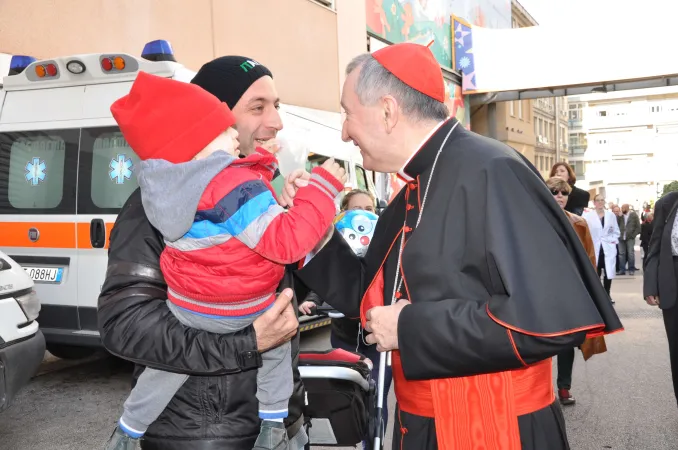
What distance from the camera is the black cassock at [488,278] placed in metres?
1.78

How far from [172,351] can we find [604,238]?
1337 centimetres

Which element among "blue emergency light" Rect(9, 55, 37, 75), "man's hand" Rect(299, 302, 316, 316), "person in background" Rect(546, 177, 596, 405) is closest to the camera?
"man's hand" Rect(299, 302, 316, 316)

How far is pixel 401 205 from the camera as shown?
2.33m

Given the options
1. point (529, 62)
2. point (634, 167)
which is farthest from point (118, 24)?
point (634, 167)

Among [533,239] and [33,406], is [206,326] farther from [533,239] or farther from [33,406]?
[33,406]

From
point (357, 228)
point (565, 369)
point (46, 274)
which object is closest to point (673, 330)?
point (565, 369)

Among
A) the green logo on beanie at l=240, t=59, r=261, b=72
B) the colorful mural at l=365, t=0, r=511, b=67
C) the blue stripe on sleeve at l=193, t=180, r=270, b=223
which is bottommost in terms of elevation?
the blue stripe on sleeve at l=193, t=180, r=270, b=223

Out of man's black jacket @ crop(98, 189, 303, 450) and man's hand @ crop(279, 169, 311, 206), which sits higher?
man's hand @ crop(279, 169, 311, 206)

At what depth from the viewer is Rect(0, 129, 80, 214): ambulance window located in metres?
6.56

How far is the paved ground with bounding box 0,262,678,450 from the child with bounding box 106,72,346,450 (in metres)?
3.69

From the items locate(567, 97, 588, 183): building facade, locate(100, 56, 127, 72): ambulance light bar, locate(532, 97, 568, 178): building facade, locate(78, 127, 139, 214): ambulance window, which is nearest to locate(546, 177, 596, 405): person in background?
locate(78, 127, 139, 214): ambulance window

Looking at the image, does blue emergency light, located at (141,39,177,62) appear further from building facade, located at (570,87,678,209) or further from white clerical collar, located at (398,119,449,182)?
building facade, located at (570,87,678,209)

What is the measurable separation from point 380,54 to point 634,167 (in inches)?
3959

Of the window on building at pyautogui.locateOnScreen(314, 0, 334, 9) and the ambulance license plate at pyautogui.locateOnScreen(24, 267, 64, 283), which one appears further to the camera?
the window on building at pyautogui.locateOnScreen(314, 0, 334, 9)
